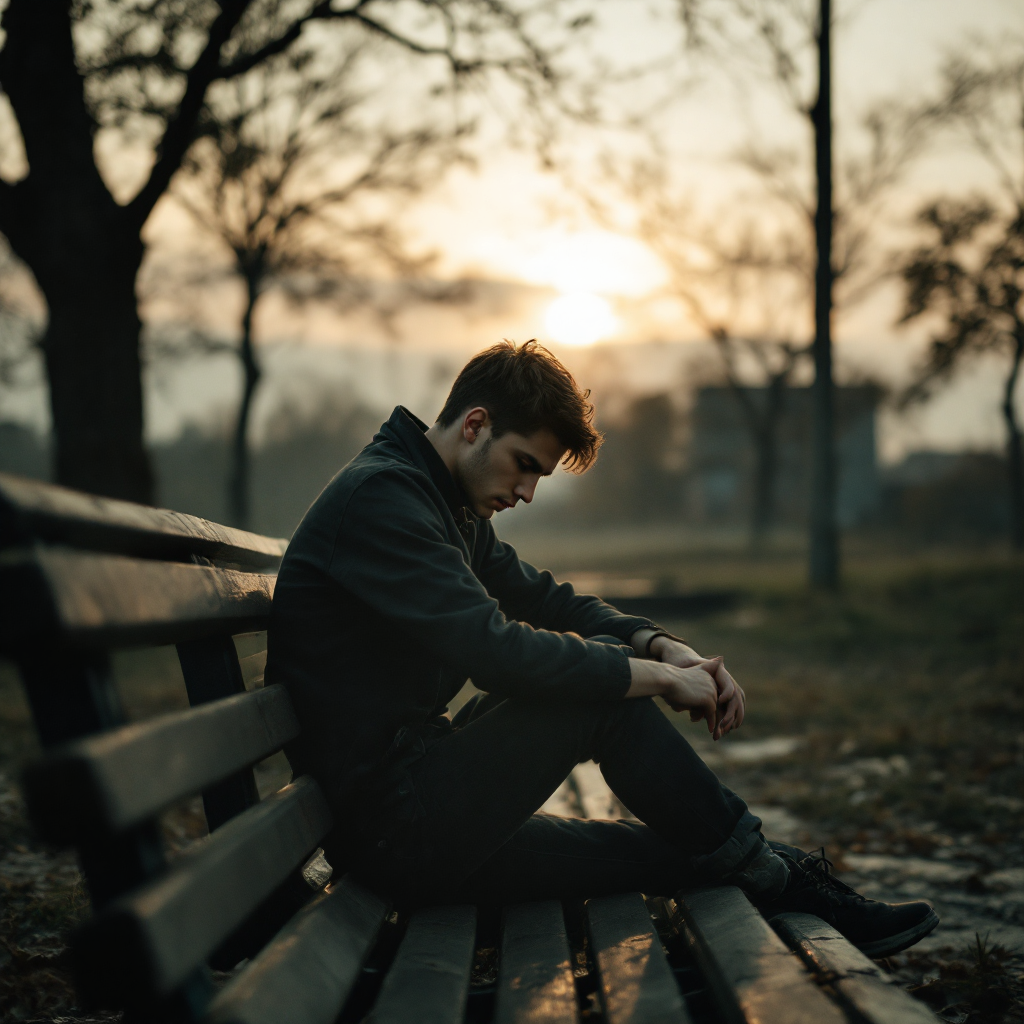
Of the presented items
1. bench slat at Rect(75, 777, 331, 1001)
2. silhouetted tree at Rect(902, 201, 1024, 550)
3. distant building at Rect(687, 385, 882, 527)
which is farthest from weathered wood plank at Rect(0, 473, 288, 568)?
distant building at Rect(687, 385, 882, 527)

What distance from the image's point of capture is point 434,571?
200cm

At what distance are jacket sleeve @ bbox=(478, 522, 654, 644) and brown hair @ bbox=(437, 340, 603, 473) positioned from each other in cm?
56

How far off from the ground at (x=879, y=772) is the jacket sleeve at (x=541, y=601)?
1251 mm

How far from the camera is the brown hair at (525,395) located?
2355 millimetres

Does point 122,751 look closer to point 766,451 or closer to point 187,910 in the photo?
point 187,910

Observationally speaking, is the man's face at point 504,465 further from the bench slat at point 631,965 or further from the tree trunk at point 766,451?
the tree trunk at point 766,451

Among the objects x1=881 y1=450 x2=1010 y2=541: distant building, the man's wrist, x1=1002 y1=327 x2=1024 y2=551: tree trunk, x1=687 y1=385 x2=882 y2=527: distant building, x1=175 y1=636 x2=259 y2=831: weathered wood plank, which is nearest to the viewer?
x1=175 y1=636 x2=259 y2=831: weathered wood plank

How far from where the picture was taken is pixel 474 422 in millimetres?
2383

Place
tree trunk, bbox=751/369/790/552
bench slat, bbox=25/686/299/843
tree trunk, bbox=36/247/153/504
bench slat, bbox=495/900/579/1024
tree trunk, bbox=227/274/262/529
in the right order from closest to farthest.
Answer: bench slat, bbox=25/686/299/843
bench slat, bbox=495/900/579/1024
tree trunk, bbox=36/247/153/504
tree trunk, bbox=227/274/262/529
tree trunk, bbox=751/369/790/552

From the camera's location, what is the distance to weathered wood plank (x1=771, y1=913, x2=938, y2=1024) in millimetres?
1422

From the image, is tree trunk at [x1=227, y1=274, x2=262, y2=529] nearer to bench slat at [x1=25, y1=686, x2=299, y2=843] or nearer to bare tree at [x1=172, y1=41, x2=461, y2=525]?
bare tree at [x1=172, y1=41, x2=461, y2=525]

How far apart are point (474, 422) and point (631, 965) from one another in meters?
1.28

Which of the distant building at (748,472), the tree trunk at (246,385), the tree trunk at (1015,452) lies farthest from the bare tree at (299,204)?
the distant building at (748,472)

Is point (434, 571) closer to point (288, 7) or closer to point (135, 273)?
point (135, 273)
